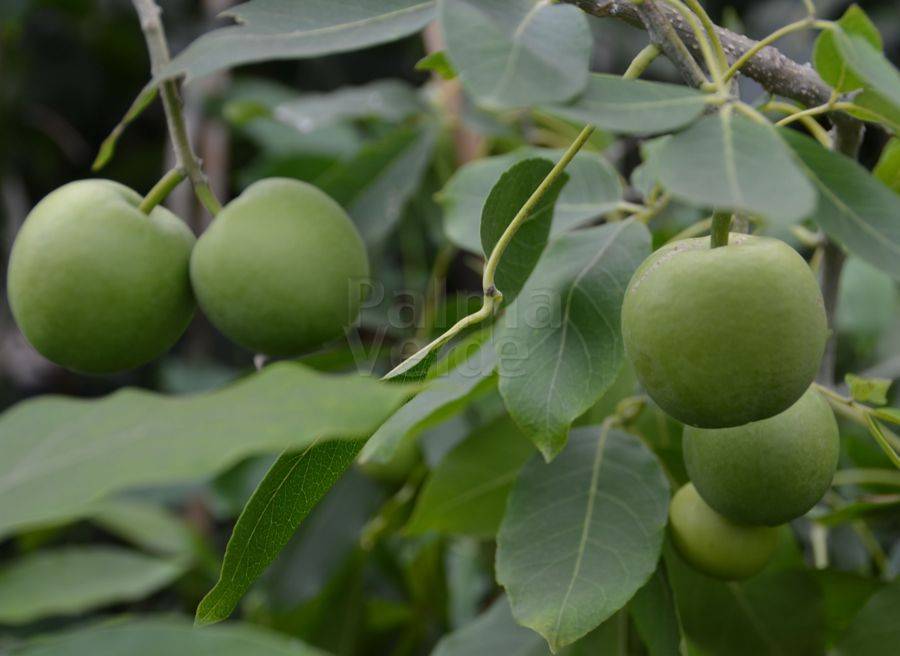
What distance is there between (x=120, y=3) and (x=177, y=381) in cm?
109

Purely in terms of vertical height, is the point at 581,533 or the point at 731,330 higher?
the point at 731,330

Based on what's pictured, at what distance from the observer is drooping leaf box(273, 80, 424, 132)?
160cm

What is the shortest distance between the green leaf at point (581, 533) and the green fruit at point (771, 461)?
0.26 ft

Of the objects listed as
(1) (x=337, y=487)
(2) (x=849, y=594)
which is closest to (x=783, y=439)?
(2) (x=849, y=594)

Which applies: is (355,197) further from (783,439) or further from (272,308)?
(783,439)

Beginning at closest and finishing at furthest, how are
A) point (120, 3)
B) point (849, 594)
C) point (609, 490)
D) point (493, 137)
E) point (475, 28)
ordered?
point (475, 28) → point (609, 490) → point (849, 594) → point (493, 137) → point (120, 3)

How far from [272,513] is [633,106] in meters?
0.39

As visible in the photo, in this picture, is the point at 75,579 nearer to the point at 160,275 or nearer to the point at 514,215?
the point at 160,275

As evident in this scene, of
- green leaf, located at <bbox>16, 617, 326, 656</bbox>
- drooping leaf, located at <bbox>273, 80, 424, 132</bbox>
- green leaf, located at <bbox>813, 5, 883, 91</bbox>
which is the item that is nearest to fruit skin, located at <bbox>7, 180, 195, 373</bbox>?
green leaf, located at <bbox>16, 617, 326, 656</bbox>

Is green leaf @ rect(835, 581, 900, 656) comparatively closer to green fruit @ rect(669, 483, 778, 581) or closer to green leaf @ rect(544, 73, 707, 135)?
green fruit @ rect(669, 483, 778, 581)

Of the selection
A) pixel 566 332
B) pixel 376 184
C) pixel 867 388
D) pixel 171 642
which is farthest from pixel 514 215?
pixel 376 184

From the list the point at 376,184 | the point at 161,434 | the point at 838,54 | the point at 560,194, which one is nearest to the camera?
the point at 161,434

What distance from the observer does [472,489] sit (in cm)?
105

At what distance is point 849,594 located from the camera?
1.00m
